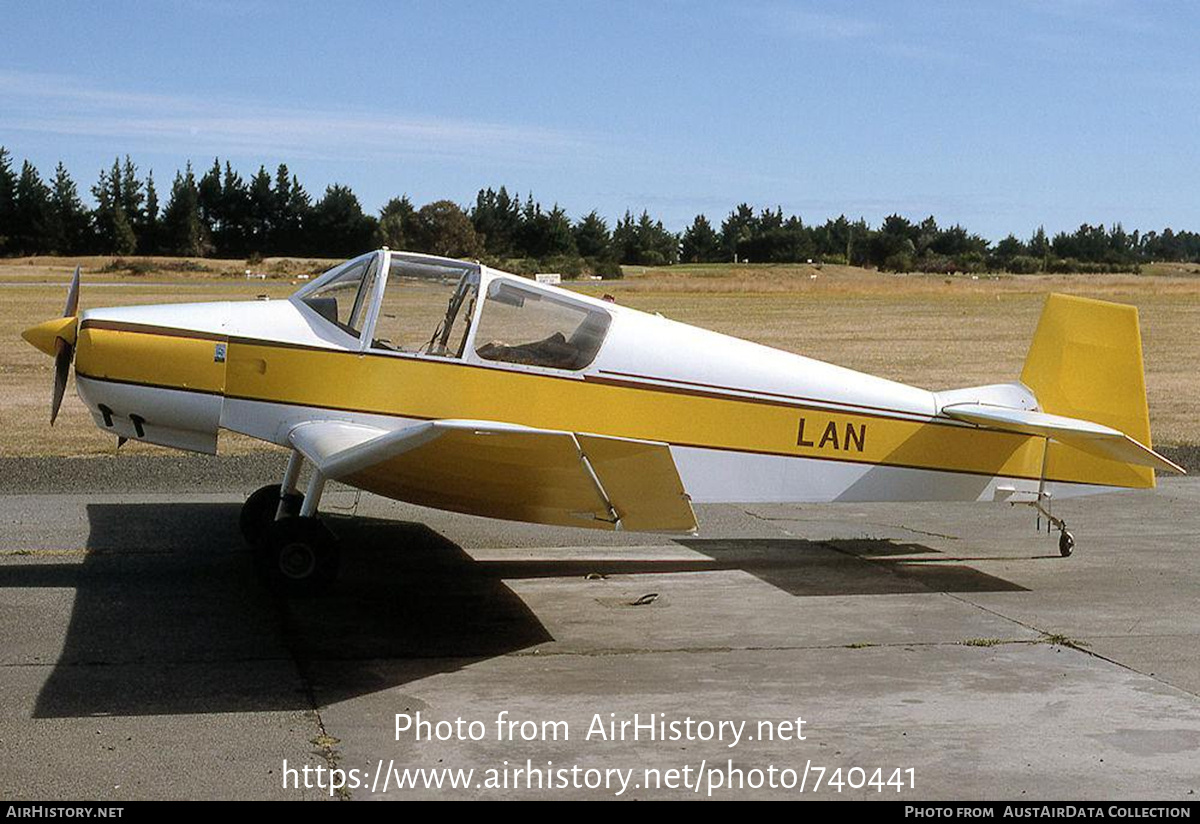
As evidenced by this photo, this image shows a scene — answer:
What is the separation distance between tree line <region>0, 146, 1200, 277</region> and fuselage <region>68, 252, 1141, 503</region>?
47.1 m

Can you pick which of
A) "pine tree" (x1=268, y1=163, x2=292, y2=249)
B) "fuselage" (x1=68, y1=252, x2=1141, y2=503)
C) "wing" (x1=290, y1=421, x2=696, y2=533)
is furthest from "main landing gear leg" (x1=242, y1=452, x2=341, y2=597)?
"pine tree" (x1=268, y1=163, x2=292, y2=249)

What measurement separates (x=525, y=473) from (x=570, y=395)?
5.58 ft

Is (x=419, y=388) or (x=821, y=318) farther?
(x=821, y=318)

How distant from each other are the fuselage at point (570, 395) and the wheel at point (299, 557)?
577 millimetres

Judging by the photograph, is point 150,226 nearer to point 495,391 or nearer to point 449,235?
point 449,235

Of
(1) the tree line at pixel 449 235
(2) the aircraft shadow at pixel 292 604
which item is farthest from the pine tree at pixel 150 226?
(2) the aircraft shadow at pixel 292 604

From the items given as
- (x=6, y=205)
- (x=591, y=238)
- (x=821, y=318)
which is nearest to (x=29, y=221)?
(x=6, y=205)

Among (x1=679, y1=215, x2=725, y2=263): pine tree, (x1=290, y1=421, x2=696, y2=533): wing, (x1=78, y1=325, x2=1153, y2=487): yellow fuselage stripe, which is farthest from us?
(x1=679, y1=215, x2=725, y2=263): pine tree

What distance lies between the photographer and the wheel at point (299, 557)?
767 centimetres

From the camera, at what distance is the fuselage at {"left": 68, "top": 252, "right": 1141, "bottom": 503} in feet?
26.0

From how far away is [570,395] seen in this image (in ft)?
26.4

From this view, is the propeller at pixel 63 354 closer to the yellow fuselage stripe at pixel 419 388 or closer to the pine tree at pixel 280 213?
the yellow fuselage stripe at pixel 419 388

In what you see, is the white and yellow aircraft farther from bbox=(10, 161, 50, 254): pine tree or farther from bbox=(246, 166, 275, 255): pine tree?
bbox=(10, 161, 50, 254): pine tree

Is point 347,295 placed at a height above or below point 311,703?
above
